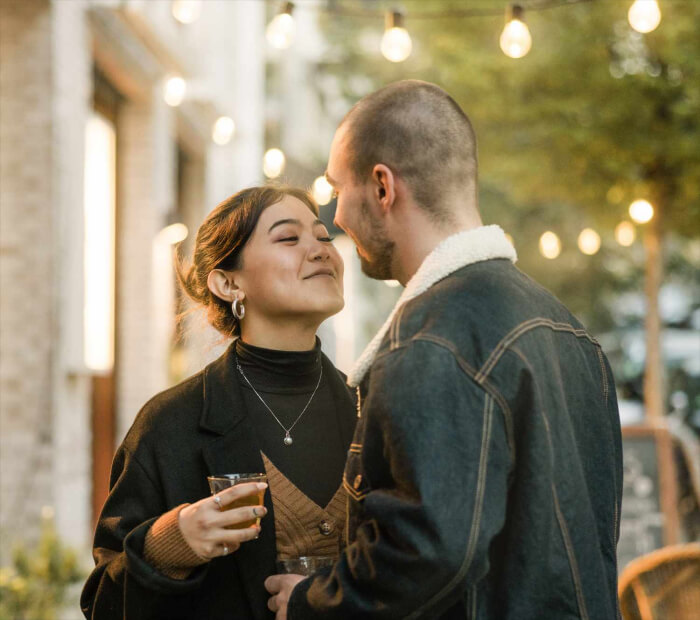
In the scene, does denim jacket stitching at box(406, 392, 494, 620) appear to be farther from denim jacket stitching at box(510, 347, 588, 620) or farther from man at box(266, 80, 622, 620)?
denim jacket stitching at box(510, 347, 588, 620)

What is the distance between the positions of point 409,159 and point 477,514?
2.37 feet

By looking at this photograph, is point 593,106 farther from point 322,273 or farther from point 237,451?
point 237,451

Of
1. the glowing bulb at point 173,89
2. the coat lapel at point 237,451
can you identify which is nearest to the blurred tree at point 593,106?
the glowing bulb at point 173,89

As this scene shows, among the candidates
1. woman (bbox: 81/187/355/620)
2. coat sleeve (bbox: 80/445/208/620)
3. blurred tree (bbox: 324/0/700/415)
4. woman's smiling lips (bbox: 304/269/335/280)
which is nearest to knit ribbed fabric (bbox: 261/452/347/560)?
woman (bbox: 81/187/355/620)

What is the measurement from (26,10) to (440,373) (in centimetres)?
486

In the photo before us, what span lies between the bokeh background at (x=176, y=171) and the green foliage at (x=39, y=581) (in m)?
0.01

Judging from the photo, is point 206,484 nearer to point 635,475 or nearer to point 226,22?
point 635,475

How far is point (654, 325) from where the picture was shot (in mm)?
10219

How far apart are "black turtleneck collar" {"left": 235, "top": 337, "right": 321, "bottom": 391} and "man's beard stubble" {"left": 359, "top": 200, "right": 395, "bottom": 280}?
2.21ft

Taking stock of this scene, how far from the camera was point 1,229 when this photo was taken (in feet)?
18.6

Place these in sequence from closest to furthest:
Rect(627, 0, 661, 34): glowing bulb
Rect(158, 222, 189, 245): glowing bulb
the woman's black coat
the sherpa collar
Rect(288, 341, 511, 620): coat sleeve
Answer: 1. Rect(288, 341, 511, 620): coat sleeve
2. the sherpa collar
3. the woman's black coat
4. Rect(627, 0, 661, 34): glowing bulb
5. Rect(158, 222, 189, 245): glowing bulb

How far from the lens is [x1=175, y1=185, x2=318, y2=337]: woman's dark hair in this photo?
280 cm

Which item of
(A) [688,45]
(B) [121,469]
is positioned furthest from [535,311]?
(A) [688,45]

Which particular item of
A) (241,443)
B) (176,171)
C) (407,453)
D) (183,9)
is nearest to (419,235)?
(407,453)
